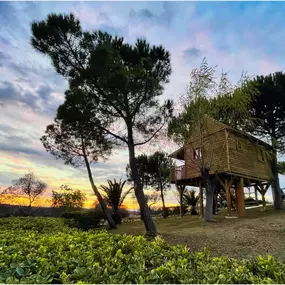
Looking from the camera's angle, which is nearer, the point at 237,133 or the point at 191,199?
the point at 237,133

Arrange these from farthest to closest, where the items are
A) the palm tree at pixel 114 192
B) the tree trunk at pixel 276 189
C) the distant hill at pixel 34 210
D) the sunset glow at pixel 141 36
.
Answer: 1. the palm tree at pixel 114 192
2. the distant hill at pixel 34 210
3. the tree trunk at pixel 276 189
4. the sunset glow at pixel 141 36

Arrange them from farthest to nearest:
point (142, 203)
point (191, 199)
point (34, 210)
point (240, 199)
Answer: point (191, 199), point (34, 210), point (240, 199), point (142, 203)

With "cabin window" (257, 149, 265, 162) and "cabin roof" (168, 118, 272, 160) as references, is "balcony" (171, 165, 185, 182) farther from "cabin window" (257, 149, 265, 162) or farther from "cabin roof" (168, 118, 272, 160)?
"cabin window" (257, 149, 265, 162)

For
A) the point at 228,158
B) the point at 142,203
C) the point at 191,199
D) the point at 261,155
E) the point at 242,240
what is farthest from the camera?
the point at 191,199

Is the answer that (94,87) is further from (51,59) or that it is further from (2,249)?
(2,249)

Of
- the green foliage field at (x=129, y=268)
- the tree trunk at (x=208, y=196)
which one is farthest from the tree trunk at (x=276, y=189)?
the green foliage field at (x=129, y=268)

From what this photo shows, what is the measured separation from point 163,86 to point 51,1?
24.2 feet

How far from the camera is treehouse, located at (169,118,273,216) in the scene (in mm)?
13935

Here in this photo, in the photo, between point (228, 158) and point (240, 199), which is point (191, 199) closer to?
point (240, 199)

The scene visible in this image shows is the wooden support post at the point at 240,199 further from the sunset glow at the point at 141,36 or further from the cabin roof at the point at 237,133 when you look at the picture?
the sunset glow at the point at 141,36

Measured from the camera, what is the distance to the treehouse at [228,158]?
1394cm

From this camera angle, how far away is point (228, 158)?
14023mm

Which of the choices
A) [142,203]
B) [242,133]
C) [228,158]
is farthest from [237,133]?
[142,203]

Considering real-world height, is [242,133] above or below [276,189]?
above
